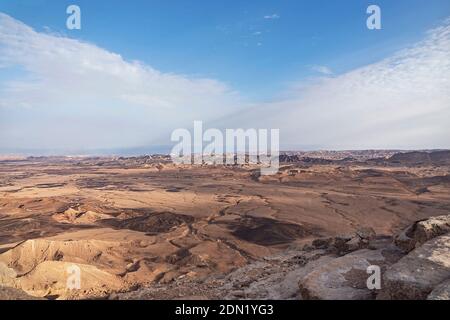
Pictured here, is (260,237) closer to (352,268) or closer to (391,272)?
(352,268)

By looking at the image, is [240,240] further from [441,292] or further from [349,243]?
[441,292]

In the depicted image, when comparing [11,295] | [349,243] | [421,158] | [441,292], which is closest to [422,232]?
[349,243]

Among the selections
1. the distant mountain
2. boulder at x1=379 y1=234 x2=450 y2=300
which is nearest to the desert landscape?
boulder at x1=379 y1=234 x2=450 y2=300

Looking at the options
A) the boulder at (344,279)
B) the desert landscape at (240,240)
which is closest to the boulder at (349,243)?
the desert landscape at (240,240)

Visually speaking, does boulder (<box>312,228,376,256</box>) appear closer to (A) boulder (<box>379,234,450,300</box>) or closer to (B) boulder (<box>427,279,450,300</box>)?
(A) boulder (<box>379,234,450,300</box>)

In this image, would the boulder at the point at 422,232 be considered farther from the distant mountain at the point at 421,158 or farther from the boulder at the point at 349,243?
the distant mountain at the point at 421,158
